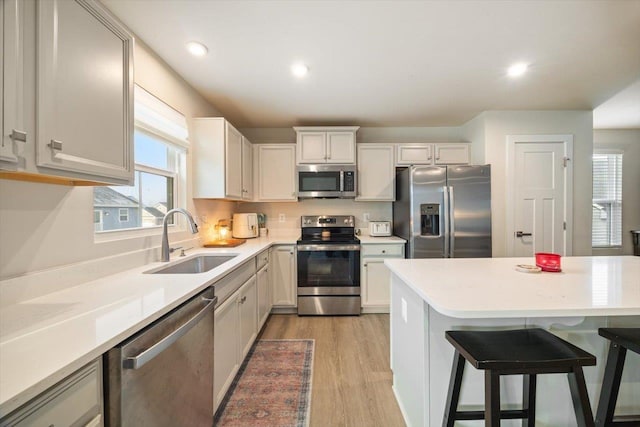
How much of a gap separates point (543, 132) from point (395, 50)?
252 centimetres

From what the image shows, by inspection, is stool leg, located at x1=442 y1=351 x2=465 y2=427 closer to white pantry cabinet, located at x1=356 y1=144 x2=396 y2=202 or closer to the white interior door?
white pantry cabinet, located at x1=356 y1=144 x2=396 y2=202

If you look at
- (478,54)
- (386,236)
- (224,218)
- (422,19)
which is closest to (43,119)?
(422,19)

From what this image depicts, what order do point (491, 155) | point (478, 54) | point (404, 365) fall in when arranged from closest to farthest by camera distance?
point (404, 365) < point (478, 54) < point (491, 155)

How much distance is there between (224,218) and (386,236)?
2.06m

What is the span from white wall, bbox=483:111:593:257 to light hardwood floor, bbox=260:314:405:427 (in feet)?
6.37

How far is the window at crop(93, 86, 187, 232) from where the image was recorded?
1.62 metres

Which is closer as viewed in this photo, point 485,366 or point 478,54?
point 485,366

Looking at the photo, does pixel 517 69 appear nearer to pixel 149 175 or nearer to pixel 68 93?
pixel 68 93

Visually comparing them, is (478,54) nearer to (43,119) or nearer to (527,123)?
(527,123)

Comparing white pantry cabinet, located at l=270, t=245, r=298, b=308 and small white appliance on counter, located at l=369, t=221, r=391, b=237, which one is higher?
small white appliance on counter, located at l=369, t=221, r=391, b=237

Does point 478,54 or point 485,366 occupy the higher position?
point 478,54

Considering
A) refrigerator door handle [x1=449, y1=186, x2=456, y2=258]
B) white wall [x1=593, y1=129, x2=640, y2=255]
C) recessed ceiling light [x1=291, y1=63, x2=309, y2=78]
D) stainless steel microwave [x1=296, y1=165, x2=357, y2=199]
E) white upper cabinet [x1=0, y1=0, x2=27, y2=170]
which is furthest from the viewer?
white wall [x1=593, y1=129, x2=640, y2=255]

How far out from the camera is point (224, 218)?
314 cm

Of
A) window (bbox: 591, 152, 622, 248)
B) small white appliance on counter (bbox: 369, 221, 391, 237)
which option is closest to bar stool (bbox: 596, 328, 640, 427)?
small white appliance on counter (bbox: 369, 221, 391, 237)
